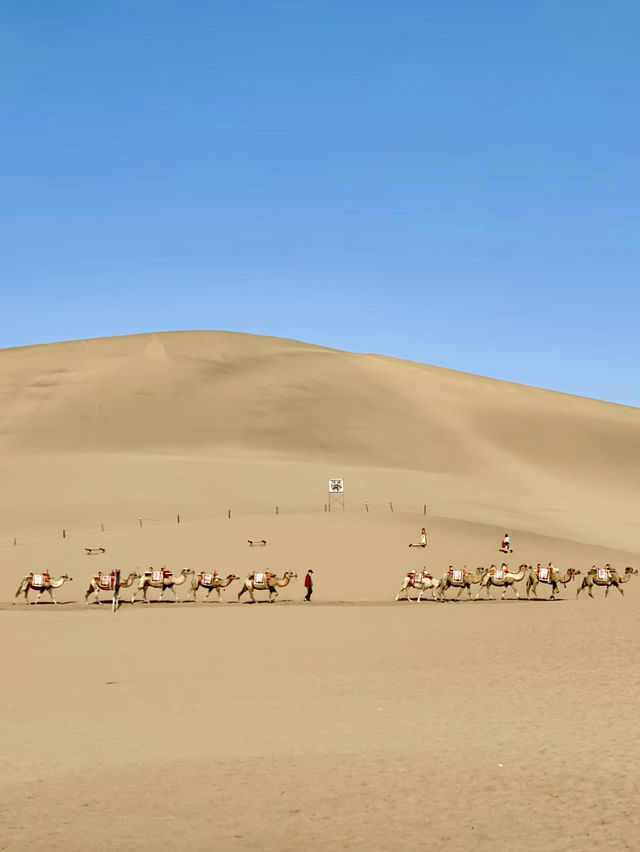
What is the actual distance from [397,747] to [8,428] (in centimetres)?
7378

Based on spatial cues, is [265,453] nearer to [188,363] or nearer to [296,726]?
[188,363]

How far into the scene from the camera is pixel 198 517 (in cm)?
5319

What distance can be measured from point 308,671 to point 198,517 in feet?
111

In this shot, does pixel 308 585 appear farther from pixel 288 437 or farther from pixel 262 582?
pixel 288 437

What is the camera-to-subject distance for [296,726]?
14.8 metres

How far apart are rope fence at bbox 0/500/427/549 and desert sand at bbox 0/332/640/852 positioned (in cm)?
34

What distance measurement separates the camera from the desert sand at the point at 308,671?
1038cm

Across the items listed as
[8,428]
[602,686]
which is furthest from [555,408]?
[602,686]

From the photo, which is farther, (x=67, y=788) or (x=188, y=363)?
(x=188, y=363)

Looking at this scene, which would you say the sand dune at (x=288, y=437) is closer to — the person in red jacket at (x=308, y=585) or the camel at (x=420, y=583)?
the person in red jacket at (x=308, y=585)

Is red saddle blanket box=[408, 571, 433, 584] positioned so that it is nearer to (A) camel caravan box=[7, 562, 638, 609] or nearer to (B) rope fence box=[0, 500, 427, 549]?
(A) camel caravan box=[7, 562, 638, 609]

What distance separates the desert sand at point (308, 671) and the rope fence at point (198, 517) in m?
0.34

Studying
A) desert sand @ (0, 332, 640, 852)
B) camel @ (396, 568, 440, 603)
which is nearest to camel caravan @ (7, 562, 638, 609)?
camel @ (396, 568, 440, 603)

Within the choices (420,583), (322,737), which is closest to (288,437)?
(420,583)
